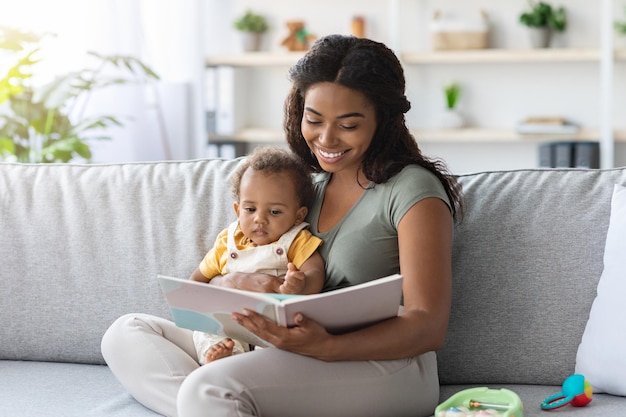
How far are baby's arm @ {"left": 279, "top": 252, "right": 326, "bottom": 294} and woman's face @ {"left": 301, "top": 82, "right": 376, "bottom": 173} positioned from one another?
0.20 metres

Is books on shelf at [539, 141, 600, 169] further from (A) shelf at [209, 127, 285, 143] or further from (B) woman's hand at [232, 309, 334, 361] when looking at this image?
(B) woman's hand at [232, 309, 334, 361]

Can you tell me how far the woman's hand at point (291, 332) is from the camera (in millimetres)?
1575

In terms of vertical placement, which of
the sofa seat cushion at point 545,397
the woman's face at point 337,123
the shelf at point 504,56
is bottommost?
the sofa seat cushion at point 545,397

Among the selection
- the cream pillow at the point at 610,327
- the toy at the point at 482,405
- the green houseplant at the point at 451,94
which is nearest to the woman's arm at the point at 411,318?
the toy at the point at 482,405

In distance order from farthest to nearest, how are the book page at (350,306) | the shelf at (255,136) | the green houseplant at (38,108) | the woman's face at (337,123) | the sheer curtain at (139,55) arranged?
the shelf at (255,136), the sheer curtain at (139,55), the green houseplant at (38,108), the woman's face at (337,123), the book page at (350,306)

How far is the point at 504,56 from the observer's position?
4457mm

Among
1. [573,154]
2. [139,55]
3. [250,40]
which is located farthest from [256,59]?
[573,154]

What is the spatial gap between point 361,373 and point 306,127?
1.72ft

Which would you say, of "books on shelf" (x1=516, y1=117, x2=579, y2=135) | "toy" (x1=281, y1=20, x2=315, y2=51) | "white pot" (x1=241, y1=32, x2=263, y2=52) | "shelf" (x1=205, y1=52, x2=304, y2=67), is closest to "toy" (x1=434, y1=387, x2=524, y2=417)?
"books on shelf" (x1=516, y1=117, x2=579, y2=135)

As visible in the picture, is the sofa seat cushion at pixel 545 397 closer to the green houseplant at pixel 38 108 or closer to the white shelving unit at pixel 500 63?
the green houseplant at pixel 38 108

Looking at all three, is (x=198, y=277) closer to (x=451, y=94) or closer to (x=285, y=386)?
(x=285, y=386)

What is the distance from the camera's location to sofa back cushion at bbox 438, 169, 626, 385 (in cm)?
190

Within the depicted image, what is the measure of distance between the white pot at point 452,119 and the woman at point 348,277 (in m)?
2.71

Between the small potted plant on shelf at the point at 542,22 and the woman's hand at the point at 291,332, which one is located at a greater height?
the small potted plant on shelf at the point at 542,22
